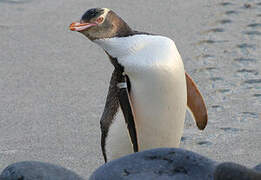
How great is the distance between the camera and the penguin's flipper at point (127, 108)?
2.98 meters

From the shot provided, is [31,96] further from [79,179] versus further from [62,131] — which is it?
[79,179]

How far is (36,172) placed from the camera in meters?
2.70

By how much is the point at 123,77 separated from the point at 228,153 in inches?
32.1

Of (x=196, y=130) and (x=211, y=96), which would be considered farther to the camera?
(x=211, y=96)

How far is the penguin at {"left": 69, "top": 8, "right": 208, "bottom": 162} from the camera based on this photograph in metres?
2.91

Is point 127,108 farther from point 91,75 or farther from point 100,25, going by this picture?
point 91,75

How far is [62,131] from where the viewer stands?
3736 millimetres

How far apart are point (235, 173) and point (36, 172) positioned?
2.85 feet

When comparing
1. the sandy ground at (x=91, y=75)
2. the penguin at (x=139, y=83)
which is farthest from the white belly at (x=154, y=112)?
the sandy ground at (x=91, y=75)

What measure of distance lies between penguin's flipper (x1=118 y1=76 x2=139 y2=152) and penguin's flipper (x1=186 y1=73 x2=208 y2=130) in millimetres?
390

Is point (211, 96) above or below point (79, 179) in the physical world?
below

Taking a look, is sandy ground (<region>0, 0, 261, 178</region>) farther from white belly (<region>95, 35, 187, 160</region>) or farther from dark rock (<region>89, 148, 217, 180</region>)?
dark rock (<region>89, 148, 217, 180</region>)

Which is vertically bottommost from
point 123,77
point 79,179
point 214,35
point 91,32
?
point 214,35

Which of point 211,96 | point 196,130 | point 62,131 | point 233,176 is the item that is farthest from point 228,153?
point 233,176
